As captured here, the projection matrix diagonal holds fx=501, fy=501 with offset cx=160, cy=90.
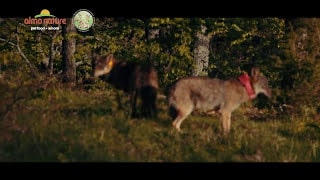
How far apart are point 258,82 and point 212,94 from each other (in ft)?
4.67

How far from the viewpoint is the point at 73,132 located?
11477 mm

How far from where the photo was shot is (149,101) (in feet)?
43.3

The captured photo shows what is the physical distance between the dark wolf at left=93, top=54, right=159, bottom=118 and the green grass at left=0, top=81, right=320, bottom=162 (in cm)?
37

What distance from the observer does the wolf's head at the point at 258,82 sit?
13242 millimetres

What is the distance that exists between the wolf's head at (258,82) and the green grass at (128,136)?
0.98 metres

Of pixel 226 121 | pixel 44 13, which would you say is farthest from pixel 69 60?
pixel 226 121

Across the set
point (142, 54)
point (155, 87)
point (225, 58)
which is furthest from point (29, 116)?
point (225, 58)

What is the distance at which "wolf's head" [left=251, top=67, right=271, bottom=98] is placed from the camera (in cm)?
1324

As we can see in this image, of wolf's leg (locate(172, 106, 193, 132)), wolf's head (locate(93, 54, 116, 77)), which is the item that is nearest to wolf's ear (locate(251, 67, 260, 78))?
wolf's leg (locate(172, 106, 193, 132))

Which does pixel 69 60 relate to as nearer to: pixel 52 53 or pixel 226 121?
pixel 52 53

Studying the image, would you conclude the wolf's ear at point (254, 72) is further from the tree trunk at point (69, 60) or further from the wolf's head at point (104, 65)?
the tree trunk at point (69, 60)

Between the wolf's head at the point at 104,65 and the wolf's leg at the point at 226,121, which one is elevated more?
the wolf's head at the point at 104,65

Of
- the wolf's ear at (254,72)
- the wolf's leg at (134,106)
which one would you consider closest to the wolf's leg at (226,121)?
the wolf's ear at (254,72)

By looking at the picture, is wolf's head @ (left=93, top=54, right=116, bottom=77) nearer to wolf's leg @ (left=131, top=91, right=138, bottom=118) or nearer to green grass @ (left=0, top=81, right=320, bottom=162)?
green grass @ (left=0, top=81, right=320, bottom=162)
